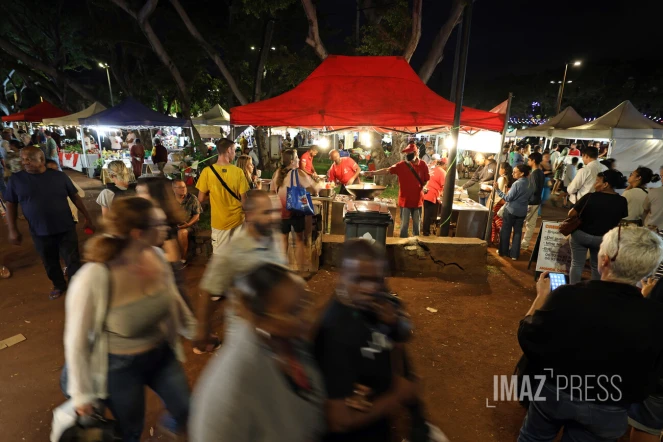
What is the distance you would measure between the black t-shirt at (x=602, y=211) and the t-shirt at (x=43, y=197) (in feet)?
21.0

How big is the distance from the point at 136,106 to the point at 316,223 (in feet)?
33.4

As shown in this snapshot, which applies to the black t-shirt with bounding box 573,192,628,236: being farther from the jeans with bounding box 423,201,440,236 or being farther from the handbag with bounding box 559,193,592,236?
the jeans with bounding box 423,201,440,236

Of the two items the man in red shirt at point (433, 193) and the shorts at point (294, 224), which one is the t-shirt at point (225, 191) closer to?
the shorts at point (294, 224)

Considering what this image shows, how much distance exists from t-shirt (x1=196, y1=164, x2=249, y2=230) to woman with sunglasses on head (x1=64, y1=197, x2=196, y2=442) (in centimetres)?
248

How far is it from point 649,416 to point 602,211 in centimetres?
260

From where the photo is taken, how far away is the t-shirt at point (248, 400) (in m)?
1.08

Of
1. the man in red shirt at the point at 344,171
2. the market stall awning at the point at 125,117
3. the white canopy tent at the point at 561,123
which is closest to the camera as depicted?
the man in red shirt at the point at 344,171

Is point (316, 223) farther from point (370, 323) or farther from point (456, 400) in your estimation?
point (370, 323)

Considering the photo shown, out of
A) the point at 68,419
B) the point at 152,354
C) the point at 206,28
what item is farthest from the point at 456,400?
the point at 206,28

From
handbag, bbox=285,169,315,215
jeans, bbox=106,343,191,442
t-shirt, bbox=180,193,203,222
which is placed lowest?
jeans, bbox=106,343,191,442

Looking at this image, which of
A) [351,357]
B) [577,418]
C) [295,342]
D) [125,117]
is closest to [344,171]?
[577,418]

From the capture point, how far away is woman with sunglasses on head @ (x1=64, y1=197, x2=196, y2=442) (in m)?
1.72

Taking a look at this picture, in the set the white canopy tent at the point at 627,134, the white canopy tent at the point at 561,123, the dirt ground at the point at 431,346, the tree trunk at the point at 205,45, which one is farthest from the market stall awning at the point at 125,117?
the white canopy tent at the point at 627,134

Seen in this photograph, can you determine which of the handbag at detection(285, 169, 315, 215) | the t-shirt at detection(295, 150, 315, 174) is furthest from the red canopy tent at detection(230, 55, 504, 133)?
the t-shirt at detection(295, 150, 315, 174)
